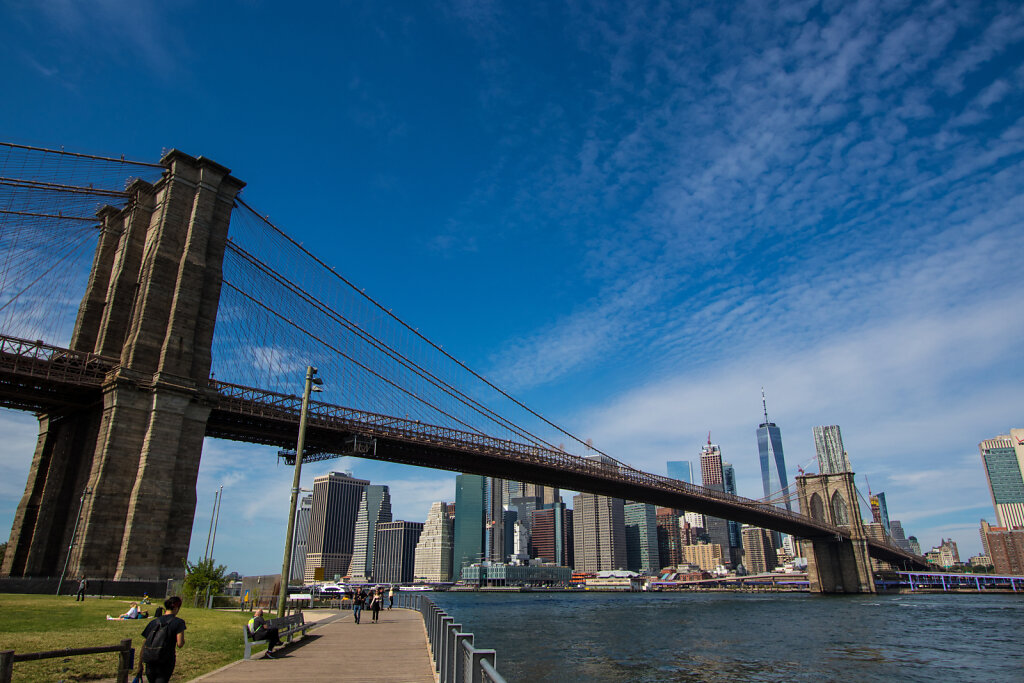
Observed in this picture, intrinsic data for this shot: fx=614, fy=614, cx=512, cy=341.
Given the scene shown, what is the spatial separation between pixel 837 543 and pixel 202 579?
104m

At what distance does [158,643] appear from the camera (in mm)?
8375

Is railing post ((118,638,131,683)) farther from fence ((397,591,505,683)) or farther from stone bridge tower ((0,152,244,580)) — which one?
stone bridge tower ((0,152,244,580))

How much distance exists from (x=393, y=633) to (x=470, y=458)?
36.1 m

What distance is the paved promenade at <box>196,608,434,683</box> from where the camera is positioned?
12.0 metres

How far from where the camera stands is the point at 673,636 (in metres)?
37.4

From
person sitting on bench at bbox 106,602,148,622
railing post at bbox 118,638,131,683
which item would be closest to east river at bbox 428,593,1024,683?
person sitting on bench at bbox 106,602,148,622

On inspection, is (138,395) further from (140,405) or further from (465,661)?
(465,661)

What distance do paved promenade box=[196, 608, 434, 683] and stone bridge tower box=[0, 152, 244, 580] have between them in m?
16.0

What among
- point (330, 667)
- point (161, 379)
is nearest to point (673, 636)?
point (330, 667)

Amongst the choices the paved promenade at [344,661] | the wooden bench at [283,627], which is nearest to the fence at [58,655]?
the paved promenade at [344,661]

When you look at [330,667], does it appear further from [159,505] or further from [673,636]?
[673,636]

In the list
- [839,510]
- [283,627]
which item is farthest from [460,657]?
[839,510]

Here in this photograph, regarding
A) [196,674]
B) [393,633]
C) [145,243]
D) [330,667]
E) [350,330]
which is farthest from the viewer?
[350,330]

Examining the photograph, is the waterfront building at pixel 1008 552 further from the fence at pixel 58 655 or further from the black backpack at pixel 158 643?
the fence at pixel 58 655
